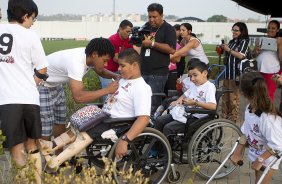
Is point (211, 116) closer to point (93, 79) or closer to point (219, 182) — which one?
point (219, 182)

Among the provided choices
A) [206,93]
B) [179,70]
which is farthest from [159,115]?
[179,70]

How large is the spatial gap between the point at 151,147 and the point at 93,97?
68cm

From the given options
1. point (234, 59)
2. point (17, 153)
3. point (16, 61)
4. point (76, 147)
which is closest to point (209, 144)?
point (76, 147)

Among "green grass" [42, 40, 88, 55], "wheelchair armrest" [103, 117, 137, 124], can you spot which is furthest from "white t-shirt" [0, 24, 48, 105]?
"green grass" [42, 40, 88, 55]

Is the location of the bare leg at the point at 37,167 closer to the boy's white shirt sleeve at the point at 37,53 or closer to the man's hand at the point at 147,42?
the boy's white shirt sleeve at the point at 37,53

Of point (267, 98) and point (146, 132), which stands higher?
point (267, 98)

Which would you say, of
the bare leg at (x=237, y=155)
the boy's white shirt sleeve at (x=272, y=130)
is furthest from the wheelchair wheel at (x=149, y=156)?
the boy's white shirt sleeve at (x=272, y=130)

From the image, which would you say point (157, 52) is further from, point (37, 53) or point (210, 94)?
point (37, 53)

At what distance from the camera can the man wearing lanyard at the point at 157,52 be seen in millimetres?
5564

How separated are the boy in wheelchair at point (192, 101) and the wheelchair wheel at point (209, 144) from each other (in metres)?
0.19

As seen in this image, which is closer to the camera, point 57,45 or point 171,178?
point 171,178

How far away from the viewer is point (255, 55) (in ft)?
22.0

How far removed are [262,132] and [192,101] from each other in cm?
106

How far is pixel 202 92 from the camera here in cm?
459
